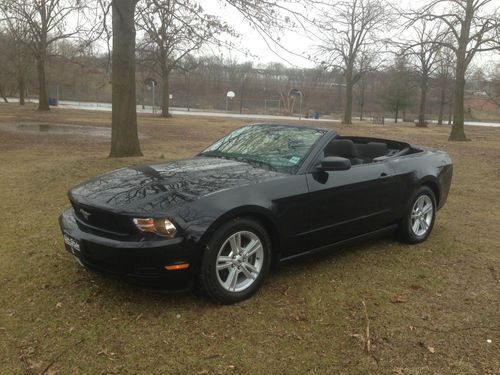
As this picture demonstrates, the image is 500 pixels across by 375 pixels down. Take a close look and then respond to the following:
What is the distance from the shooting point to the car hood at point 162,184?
132 inches

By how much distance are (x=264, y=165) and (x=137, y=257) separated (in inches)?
Result: 61.3

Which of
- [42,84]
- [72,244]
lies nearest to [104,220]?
[72,244]

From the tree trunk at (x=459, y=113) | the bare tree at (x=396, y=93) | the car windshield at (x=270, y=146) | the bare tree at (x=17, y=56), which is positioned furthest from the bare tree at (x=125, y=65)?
the bare tree at (x=396, y=93)

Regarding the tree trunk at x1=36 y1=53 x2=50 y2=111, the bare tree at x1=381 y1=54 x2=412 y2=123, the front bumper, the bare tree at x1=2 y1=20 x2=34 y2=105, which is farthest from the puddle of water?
the bare tree at x1=381 y1=54 x2=412 y2=123

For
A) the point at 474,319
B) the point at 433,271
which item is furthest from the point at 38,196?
the point at 474,319

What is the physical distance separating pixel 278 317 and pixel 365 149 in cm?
311

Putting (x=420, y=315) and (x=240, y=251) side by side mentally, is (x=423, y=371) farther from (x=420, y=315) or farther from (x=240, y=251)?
(x=240, y=251)

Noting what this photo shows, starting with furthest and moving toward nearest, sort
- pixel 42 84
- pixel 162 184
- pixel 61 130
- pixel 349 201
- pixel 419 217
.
→ 1. pixel 42 84
2. pixel 61 130
3. pixel 419 217
4. pixel 349 201
5. pixel 162 184

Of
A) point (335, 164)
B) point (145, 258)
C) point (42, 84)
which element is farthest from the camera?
point (42, 84)

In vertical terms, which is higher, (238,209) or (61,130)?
(238,209)

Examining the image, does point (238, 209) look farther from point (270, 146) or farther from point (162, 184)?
point (270, 146)

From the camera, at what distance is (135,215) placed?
3.21 meters

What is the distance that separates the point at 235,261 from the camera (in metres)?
3.50

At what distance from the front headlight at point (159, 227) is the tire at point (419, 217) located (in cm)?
291
